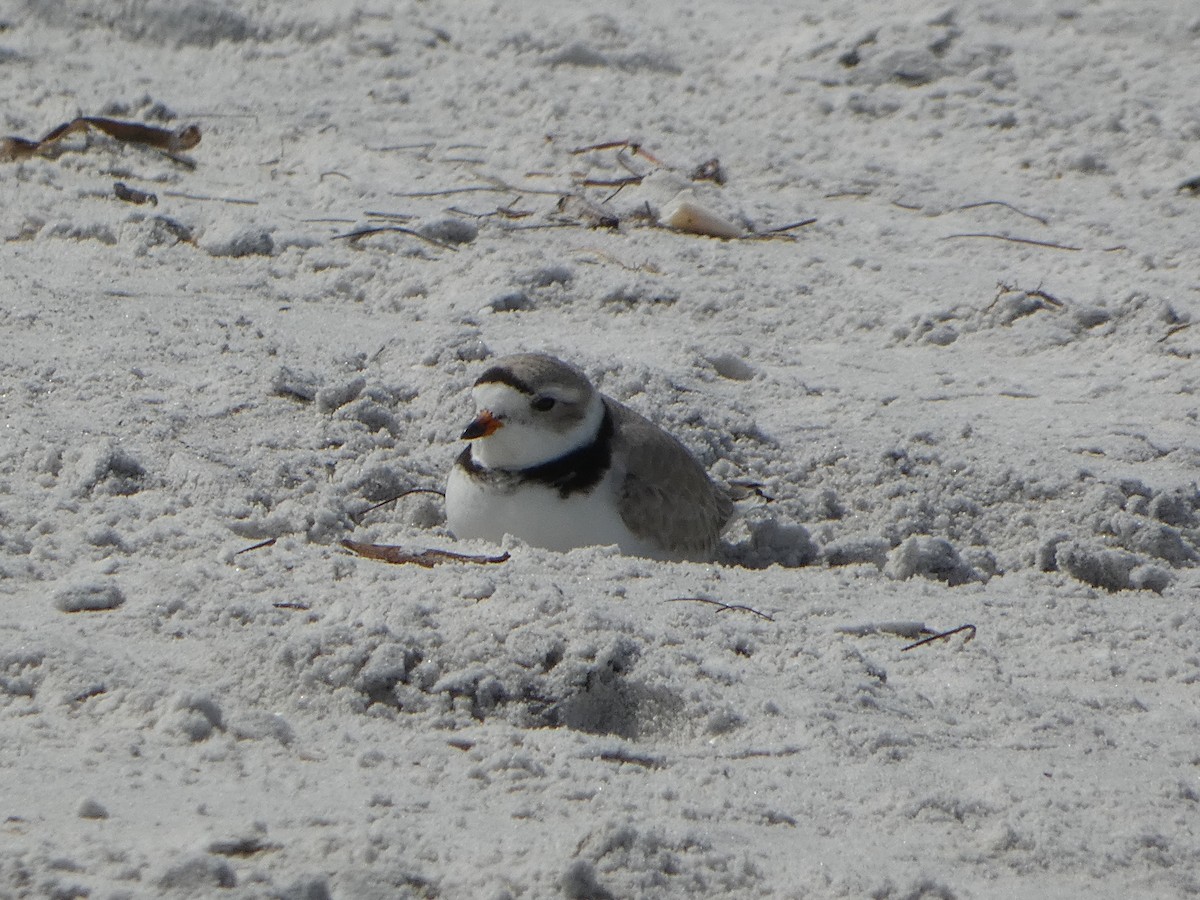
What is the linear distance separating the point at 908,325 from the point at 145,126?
3.03 m

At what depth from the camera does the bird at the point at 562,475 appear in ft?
12.5

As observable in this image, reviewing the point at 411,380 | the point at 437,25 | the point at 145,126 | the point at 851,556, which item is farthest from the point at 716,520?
the point at 437,25

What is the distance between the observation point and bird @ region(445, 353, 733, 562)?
12.5 ft

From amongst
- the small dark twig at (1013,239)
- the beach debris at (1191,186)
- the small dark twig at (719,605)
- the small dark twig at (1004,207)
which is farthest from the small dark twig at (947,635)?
the beach debris at (1191,186)

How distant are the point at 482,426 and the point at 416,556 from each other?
55 centimetres

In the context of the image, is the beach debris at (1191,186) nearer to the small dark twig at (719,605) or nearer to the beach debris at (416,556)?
the small dark twig at (719,605)

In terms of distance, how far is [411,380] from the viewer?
4426mm

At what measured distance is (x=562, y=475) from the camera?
391 cm

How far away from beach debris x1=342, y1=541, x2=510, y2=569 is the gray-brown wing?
0.70m

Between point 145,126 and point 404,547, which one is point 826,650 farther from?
point 145,126

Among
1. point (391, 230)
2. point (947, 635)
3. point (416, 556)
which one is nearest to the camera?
point (947, 635)

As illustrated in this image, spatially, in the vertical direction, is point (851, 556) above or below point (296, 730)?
below

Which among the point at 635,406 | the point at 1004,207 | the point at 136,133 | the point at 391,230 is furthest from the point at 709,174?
the point at 136,133

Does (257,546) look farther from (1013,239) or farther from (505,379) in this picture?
(1013,239)
